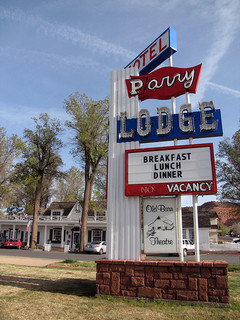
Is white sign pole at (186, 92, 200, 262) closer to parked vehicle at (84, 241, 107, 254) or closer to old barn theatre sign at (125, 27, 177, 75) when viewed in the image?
old barn theatre sign at (125, 27, 177, 75)

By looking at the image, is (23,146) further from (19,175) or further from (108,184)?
(108,184)

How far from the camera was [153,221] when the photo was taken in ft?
23.3

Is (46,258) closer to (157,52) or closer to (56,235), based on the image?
(157,52)

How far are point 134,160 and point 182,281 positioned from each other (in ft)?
10.6

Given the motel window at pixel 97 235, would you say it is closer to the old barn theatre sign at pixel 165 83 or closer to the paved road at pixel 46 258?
the paved road at pixel 46 258

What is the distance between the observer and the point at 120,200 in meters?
7.54

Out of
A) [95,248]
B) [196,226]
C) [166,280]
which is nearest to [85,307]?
[166,280]

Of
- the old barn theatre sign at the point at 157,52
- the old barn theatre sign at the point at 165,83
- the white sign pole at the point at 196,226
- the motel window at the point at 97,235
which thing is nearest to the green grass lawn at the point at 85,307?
the white sign pole at the point at 196,226

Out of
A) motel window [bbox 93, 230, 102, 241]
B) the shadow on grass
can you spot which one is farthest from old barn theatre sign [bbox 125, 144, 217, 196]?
motel window [bbox 93, 230, 102, 241]

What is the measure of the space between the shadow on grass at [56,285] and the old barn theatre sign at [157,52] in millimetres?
7495

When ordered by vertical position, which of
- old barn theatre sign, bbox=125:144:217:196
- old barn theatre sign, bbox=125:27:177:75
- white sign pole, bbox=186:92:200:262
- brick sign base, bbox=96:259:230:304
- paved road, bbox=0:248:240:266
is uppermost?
old barn theatre sign, bbox=125:27:177:75

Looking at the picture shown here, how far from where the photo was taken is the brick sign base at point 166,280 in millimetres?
6164

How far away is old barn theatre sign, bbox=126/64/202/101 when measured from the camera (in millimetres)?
7734

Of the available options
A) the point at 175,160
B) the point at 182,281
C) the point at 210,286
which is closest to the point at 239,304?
the point at 210,286
